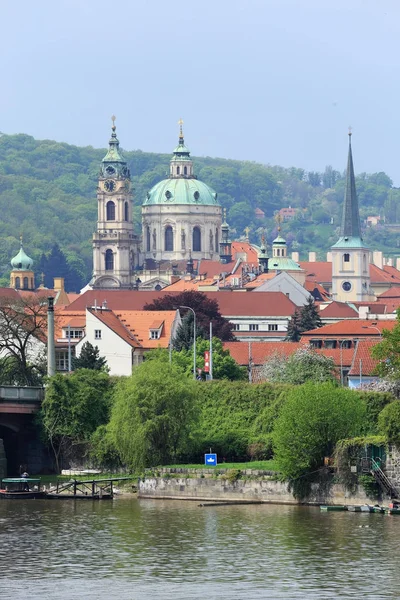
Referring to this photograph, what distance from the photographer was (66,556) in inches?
2544

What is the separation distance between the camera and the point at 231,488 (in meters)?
80.4

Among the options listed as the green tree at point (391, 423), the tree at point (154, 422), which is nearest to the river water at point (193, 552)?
the green tree at point (391, 423)

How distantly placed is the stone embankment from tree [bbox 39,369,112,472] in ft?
25.8

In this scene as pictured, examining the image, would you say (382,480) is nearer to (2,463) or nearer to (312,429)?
(312,429)

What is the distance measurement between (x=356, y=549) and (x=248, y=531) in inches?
232

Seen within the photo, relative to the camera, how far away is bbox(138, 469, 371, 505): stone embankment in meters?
78.2

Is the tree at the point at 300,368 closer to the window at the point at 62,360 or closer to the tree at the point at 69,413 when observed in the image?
the tree at the point at 69,413

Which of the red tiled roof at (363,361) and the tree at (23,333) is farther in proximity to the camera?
the red tiled roof at (363,361)

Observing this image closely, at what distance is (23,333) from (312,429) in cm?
4446

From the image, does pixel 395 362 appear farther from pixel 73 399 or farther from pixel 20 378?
pixel 20 378

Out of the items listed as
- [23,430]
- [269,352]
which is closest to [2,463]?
[23,430]

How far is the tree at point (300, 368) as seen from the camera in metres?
103

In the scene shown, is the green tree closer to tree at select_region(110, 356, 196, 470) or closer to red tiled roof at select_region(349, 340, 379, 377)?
tree at select_region(110, 356, 196, 470)

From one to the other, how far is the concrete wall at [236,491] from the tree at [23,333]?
2108cm
